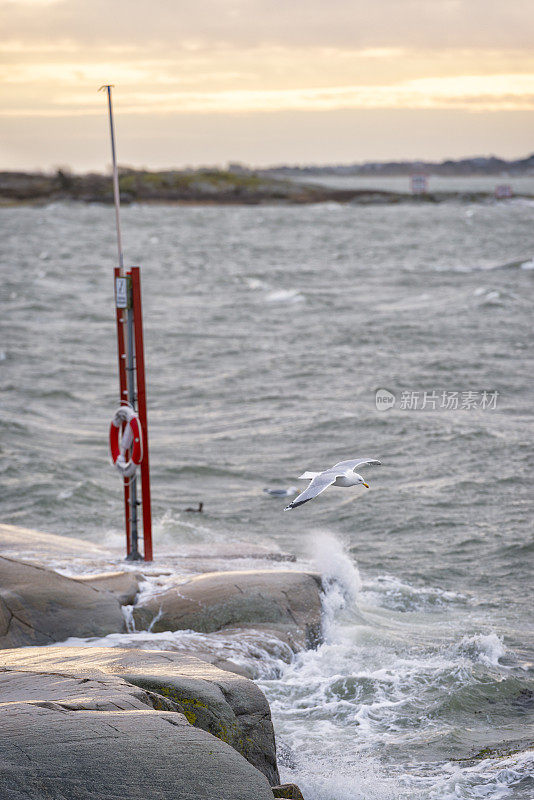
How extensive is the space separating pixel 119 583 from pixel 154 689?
3.31 metres

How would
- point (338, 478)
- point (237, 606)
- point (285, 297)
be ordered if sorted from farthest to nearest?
point (285, 297), point (237, 606), point (338, 478)

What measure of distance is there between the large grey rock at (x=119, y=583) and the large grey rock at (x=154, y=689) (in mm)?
2074

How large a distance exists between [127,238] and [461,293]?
3738 cm

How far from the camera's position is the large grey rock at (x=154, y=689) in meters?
5.22

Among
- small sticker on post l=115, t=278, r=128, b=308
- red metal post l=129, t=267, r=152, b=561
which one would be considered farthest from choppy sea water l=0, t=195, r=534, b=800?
small sticker on post l=115, t=278, r=128, b=308

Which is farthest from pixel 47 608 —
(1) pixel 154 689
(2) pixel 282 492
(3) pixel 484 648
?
(2) pixel 282 492

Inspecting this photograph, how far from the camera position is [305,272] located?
4269 cm

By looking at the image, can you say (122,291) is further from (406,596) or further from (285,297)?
(285,297)

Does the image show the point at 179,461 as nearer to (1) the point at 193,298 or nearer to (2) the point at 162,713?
(2) the point at 162,713

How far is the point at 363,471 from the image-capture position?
15.3 m

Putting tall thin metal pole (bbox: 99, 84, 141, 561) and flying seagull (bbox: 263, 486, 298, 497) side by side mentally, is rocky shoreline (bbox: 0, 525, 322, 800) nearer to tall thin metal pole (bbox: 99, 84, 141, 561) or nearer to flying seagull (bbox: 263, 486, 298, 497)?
tall thin metal pole (bbox: 99, 84, 141, 561)

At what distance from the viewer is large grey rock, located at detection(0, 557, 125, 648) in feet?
25.1

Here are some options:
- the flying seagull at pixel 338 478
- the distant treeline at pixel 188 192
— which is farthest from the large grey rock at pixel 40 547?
the distant treeline at pixel 188 192

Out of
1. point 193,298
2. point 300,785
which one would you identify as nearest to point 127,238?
point 193,298
